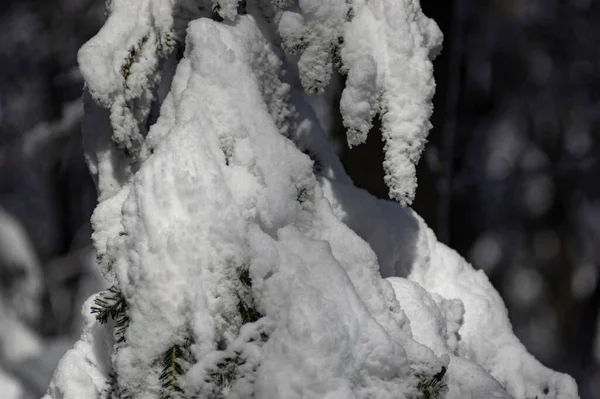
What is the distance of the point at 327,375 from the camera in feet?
3.99

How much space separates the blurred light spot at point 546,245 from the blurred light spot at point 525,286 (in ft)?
0.61

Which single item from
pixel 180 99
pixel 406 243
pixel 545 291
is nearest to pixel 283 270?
pixel 180 99

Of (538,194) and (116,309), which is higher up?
(116,309)

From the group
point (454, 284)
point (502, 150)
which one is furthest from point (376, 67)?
point (502, 150)

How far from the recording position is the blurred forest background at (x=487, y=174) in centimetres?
613

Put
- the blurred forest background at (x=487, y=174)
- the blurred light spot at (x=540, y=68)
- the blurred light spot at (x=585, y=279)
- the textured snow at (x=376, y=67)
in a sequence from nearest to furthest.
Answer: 1. the textured snow at (x=376, y=67)
2. the blurred forest background at (x=487, y=174)
3. the blurred light spot at (x=585, y=279)
4. the blurred light spot at (x=540, y=68)

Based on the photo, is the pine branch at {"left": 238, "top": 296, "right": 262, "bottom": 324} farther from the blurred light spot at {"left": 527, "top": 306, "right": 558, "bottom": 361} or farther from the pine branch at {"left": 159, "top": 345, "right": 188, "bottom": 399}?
the blurred light spot at {"left": 527, "top": 306, "right": 558, "bottom": 361}

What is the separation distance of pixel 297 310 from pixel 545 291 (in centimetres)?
639

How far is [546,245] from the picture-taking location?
7051 millimetres

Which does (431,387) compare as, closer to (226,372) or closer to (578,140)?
(226,372)

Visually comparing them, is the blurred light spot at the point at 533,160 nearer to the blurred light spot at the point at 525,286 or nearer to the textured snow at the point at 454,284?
the blurred light spot at the point at 525,286

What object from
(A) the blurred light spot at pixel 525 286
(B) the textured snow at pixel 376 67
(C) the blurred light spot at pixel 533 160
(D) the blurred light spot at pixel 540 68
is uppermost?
(B) the textured snow at pixel 376 67

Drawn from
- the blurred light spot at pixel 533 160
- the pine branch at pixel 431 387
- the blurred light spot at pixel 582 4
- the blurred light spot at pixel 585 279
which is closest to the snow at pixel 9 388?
the pine branch at pixel 431 387

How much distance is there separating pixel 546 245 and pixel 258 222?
6206 mm
